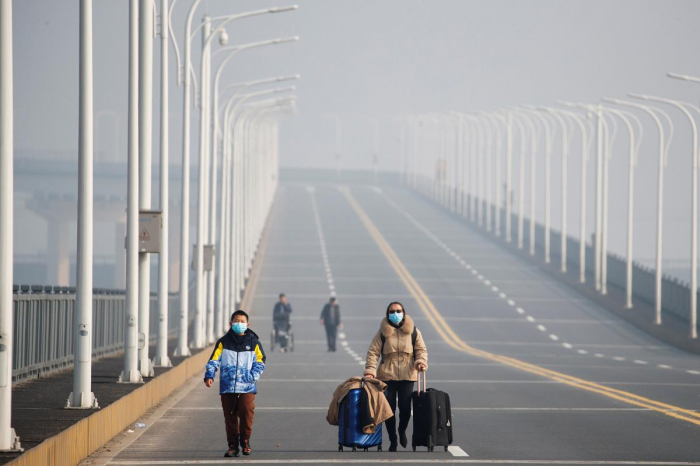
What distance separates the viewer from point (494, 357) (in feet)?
126

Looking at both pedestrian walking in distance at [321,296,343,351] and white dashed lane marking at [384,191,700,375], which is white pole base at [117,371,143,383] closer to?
white dashed lane marking at [384,191,700,375]

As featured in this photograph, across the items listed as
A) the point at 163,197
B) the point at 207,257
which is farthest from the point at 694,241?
the point at 163,197

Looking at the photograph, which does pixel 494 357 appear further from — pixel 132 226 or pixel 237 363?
pixel 237 363

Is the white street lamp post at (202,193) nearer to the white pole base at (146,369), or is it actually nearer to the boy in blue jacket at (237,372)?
the white pole base at (146,369)

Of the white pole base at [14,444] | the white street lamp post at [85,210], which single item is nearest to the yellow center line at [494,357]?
the white street lamp post at [85,210]

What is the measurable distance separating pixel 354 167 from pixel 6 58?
182224mm

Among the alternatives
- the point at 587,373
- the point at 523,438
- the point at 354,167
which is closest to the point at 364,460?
the point at 523,438

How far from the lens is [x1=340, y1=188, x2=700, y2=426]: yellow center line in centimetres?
2048

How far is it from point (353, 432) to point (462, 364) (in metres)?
20.1

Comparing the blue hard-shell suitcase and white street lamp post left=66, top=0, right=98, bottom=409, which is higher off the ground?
white street lamp post left=66, top=0, right=98, bottom=409

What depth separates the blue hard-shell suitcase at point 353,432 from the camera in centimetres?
1447

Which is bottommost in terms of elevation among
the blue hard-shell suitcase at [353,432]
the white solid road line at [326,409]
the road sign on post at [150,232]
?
the white solid road line at [326,409]

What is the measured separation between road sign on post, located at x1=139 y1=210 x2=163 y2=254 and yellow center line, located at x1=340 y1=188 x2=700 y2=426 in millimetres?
7413

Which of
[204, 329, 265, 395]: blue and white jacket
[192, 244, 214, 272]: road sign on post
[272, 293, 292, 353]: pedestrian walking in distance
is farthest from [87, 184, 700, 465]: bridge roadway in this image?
[192, 244, 214, 272]: road sign on post
